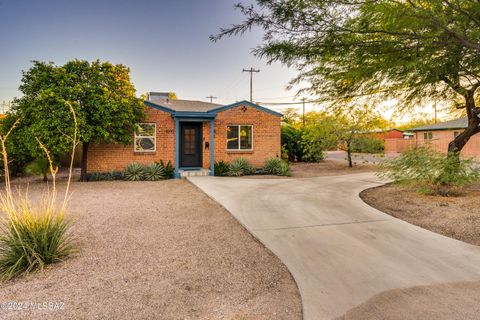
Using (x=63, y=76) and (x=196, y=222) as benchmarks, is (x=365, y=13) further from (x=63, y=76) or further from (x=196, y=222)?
(x=63, y=76)

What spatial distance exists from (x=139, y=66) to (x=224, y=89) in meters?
28.6

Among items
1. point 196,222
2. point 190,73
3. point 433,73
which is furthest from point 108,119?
point 433,73

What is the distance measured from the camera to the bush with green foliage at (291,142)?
20962 millimetres

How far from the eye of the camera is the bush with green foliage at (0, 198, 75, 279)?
3.36 meters

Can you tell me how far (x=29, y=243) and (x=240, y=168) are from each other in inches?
396

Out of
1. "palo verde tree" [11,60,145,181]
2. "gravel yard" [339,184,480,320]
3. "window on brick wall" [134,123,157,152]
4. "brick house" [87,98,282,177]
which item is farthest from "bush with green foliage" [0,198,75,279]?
"window on brick wall" [134,123,157,152]

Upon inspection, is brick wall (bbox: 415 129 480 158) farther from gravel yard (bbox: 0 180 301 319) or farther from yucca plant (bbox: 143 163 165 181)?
gravel yard (bbox: 0 180 301 319)

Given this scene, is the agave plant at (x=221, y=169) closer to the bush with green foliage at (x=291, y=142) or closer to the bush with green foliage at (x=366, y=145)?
the bush with green foliage at (x=366, y=145)

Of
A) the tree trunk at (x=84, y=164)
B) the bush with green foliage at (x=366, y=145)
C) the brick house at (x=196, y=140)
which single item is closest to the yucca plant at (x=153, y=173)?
the brick house at (x=196, y=140)

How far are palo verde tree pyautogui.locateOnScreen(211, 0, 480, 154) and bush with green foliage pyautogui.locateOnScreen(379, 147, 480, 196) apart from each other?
432 cm

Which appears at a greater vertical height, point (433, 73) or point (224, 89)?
point (224, 89)

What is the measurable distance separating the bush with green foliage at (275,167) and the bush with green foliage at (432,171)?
5803 millimetres

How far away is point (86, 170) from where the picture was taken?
38.6 feet

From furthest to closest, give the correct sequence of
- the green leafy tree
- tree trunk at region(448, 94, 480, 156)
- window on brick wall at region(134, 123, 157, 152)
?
the green leafy tree < window on brick wall at region(134, 123, 157, 152) < tree trunk at region(448, 94, 480, 156)
